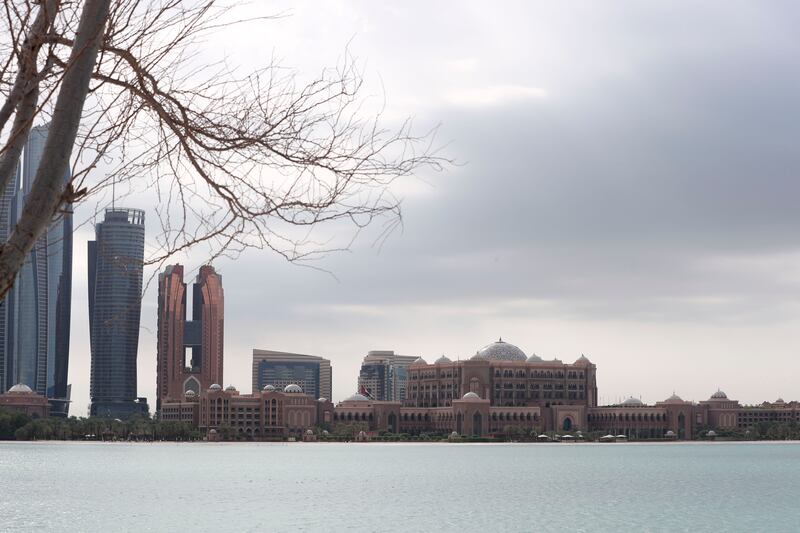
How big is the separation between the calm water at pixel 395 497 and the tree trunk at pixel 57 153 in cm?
5317

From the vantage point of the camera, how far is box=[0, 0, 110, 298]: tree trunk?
7969 mm

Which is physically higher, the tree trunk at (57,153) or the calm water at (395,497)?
the tree trunk at (57,153)

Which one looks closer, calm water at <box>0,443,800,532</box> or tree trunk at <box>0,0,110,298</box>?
tree trunk at <box>0,0,110,298</box>

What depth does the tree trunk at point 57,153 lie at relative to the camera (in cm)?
797

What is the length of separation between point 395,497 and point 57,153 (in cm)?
7605

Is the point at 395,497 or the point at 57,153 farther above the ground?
the point at 57,153

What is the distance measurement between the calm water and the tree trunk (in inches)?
2093

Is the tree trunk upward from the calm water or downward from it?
upward

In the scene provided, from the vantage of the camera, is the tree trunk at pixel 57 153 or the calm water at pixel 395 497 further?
the calm water at pixel 395 497

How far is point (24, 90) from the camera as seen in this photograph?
853 cm

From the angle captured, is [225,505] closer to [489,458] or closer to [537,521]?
[537,521]

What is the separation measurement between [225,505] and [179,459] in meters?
76.4

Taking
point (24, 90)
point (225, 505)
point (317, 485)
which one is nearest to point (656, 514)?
point (225, 505)

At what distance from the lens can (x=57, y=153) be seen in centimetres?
816
